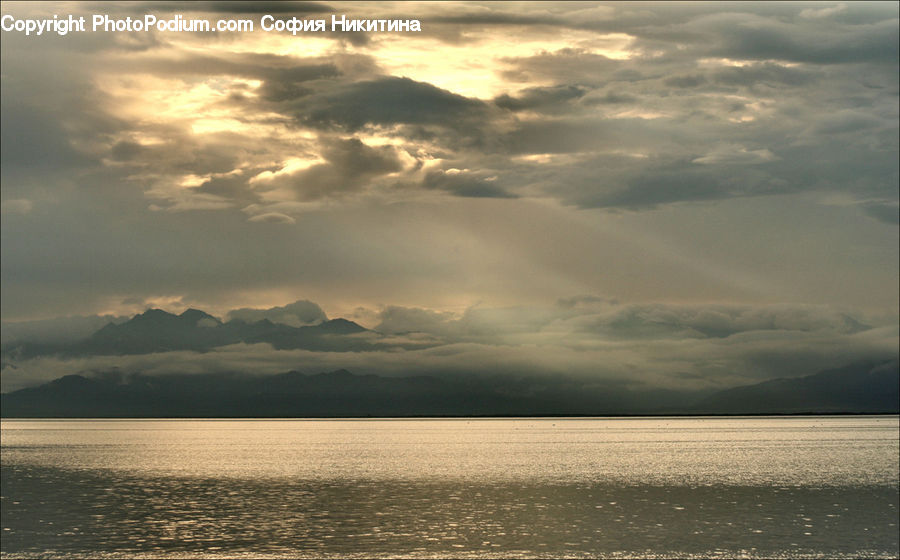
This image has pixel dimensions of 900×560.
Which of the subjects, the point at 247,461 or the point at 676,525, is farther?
the point at 247,461

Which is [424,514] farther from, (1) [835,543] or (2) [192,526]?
(1) [835,543]

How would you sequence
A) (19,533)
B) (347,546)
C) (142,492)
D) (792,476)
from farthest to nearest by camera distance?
(792,476) < (142,492) < (19,533) < (347,546)

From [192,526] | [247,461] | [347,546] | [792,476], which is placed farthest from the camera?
[247,461]

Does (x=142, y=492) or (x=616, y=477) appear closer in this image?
(x=142, y=492)

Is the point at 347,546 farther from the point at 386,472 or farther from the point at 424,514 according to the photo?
the point at 386,472

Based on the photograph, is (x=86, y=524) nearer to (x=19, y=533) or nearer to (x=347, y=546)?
(x=19, y=533)

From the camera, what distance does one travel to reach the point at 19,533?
77688 millimetres


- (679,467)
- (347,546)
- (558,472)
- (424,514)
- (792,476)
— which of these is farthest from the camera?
(679,467)

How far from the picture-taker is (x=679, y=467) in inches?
6560

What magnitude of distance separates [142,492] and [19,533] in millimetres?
40776

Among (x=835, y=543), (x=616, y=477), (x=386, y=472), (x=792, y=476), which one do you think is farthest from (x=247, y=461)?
(x=835, y=543)

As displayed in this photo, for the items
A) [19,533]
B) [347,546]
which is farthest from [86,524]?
[347,546]

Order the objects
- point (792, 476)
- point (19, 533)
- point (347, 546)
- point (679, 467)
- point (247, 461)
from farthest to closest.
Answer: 1. point (247, 461)
2. point (679, 467)
3. point (792, 476)
4. point (19, 533)
5. point (347, 546)

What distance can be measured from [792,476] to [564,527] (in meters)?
73.1
